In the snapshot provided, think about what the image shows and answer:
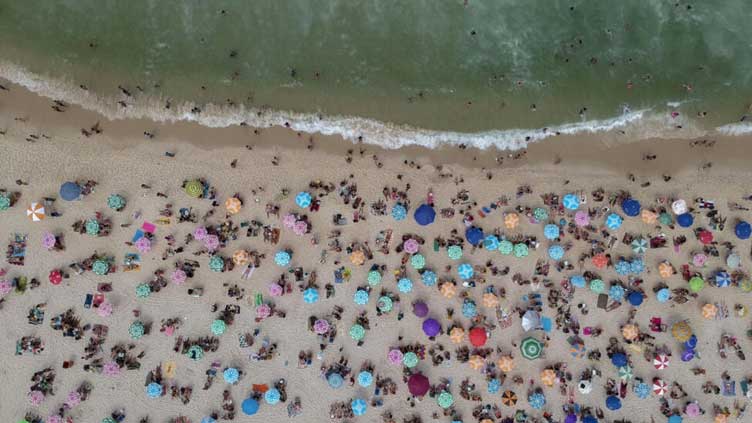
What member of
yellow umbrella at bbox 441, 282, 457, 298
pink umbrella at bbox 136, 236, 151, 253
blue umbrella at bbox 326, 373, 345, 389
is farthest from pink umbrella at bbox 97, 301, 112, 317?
yellow umbrella at bbox 441, 282, 457, 298

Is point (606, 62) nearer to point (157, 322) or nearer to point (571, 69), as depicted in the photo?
point (571, 69)

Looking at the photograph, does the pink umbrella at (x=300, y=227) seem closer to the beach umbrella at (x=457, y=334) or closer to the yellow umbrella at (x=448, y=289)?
the yellow umbrella at (x=448, y=289)

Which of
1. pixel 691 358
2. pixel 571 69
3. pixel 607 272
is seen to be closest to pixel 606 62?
pixel 571 69

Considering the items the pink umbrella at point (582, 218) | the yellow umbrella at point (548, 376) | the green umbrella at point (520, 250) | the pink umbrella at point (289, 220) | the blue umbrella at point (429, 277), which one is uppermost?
the pink umbrella at point (582, 218)

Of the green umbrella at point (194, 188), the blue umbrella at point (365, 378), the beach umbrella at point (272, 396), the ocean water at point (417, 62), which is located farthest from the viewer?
the ocean water at point (417, 62)

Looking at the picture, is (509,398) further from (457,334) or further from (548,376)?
(457,334)

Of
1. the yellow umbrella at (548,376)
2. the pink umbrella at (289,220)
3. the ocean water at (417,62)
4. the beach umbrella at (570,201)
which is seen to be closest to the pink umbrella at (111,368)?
the pink umbrella at (289,220)
